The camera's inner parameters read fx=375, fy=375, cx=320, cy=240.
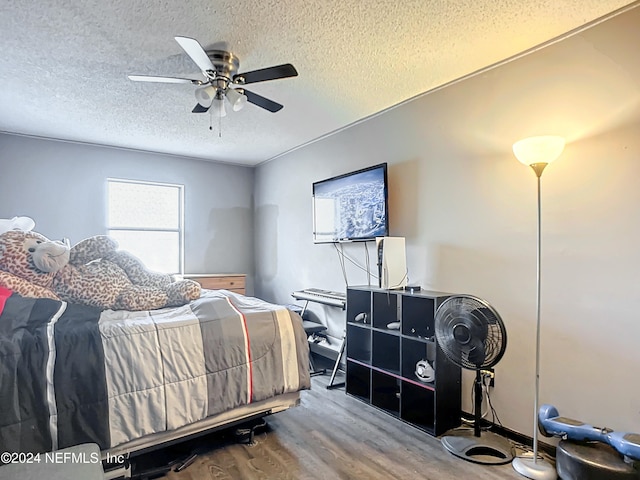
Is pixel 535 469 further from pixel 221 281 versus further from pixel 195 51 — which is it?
pixel 221 281

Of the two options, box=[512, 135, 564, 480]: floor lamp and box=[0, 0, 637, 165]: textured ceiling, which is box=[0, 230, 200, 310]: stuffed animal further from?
box=[512, 135, 564, 480]: floor lamp

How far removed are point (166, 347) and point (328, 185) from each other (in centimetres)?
243

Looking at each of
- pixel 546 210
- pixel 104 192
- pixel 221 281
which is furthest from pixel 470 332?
pixel 104 192

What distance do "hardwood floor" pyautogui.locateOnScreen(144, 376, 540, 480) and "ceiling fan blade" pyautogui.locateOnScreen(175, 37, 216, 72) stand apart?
2.29 m

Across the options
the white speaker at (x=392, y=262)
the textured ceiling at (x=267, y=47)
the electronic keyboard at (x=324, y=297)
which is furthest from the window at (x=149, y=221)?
the white speaker at (x=392, y=262)

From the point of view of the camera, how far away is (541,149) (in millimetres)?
1995

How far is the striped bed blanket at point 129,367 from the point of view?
1.69 meters

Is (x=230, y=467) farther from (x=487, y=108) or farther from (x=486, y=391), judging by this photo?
(x=487, y=108)

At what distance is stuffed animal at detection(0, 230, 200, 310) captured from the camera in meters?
2.14

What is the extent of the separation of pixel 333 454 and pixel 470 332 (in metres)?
1.10

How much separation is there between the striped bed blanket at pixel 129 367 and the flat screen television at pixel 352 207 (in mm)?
1345

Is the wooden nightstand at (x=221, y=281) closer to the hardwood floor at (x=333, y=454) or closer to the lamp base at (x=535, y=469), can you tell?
the hardwood floor at (x=333, y=454)

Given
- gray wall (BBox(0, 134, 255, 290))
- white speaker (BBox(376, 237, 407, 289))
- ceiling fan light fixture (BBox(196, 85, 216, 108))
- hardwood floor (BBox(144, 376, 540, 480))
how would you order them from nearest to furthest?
hardwood floor (BBox(144, 376, 540, 480)) < ceiling fan light fixture (BBox(196, 85, 216, 108)) < white speaker (BBox(376, 237, 407, 289)) < gray wall (BBox(0, 134, 255, 290))

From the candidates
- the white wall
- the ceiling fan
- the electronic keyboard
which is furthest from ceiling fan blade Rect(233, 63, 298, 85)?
the electronic keyboard
